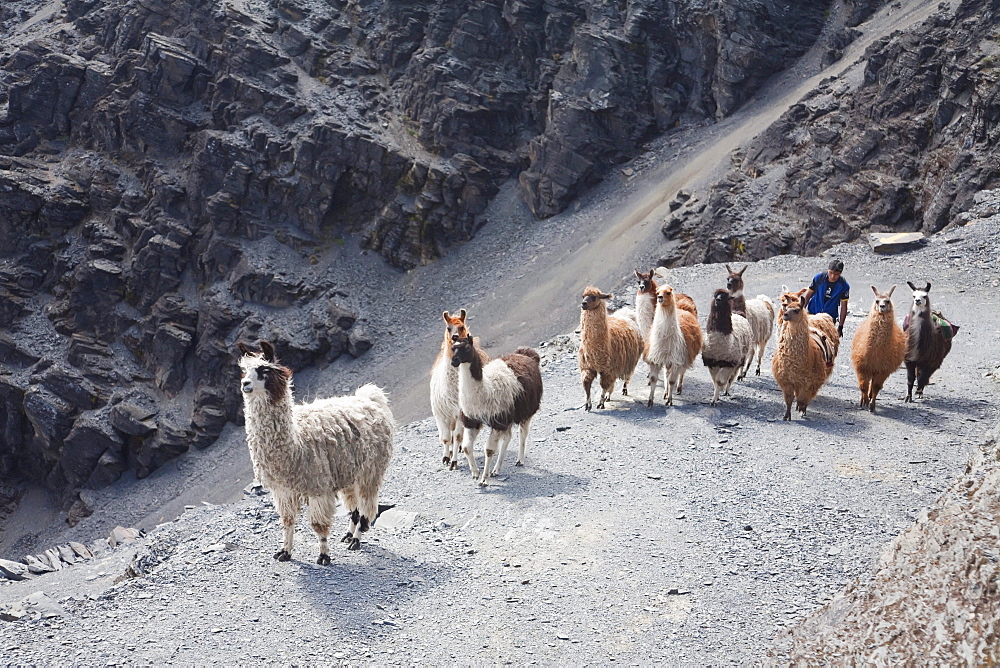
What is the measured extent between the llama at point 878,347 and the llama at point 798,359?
0.48m

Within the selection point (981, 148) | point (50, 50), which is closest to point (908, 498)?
point (981, 148)

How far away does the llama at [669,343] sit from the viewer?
1144 centimetres

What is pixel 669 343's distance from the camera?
11430mm

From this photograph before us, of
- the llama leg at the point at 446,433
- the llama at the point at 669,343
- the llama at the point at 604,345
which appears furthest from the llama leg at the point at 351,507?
→ the llama at the point at 669,343

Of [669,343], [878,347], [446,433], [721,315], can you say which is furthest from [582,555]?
[878,347]

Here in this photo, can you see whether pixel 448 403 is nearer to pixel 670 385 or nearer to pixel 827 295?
pixel 670 385

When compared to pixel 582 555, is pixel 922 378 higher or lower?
higher

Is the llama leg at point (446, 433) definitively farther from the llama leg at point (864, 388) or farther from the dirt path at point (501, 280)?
the dirt path at point (501, 280)

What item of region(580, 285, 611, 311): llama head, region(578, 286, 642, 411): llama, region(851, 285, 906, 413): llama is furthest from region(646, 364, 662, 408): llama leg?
region(851, 285, 906, 413): llama

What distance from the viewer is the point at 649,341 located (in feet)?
38.2

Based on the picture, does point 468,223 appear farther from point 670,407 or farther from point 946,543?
point 946,543

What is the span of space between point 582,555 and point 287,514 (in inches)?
109

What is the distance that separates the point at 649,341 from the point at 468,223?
3223 centimetres

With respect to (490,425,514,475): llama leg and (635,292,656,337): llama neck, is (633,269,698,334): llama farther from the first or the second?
(490,425,514,475): llama leg
